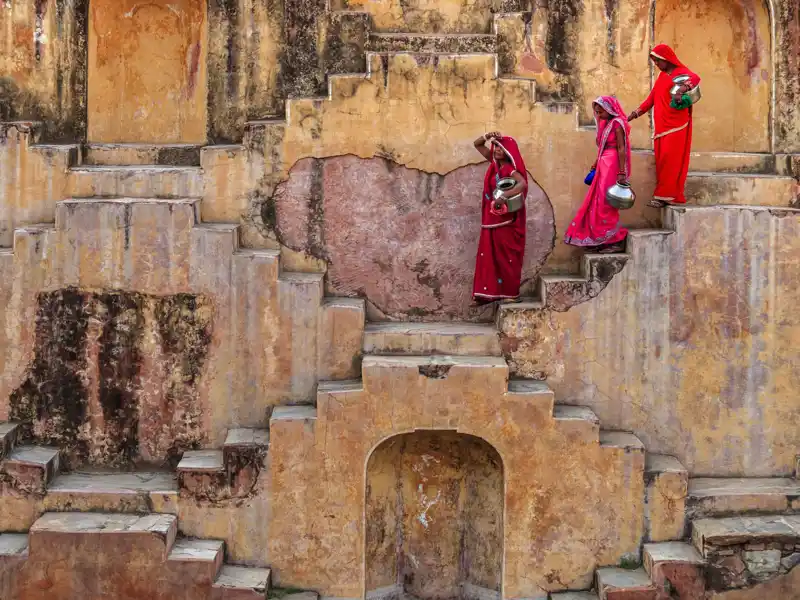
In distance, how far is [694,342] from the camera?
9.61m

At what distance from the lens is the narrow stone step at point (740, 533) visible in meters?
8.90

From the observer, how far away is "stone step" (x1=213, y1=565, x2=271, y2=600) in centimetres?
881

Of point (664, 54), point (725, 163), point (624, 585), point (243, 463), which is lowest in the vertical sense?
point (624, 585)

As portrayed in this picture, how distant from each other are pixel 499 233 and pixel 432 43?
6.70ft

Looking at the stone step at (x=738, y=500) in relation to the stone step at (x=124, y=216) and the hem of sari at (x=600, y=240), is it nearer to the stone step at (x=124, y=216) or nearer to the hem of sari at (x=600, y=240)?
the hem of sari at (x=600, y=240)

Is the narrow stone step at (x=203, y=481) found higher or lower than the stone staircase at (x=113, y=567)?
higher

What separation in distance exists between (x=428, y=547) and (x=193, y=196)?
3859 mm

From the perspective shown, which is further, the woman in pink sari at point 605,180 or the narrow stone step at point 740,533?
the woman in pink sari at point 605,180

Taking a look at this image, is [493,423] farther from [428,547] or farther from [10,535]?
[10,535]

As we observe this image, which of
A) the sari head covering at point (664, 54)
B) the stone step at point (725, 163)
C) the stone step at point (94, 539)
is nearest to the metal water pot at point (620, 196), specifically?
the sari head covering at point (664, 54)

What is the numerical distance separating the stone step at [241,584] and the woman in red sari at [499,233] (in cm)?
308

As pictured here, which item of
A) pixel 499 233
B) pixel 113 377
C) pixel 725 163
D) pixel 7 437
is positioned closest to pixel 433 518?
pixel 499 233

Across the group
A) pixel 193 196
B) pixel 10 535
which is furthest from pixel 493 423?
pixel 10 535

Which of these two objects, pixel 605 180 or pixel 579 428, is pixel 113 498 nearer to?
pixel 579 428
